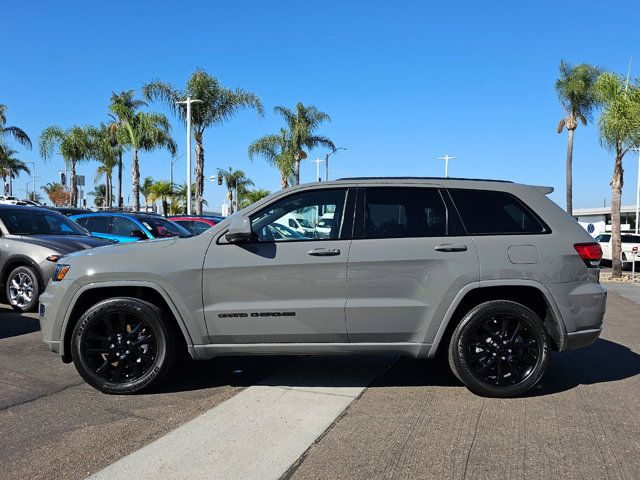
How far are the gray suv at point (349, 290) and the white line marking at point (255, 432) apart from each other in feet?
1.42

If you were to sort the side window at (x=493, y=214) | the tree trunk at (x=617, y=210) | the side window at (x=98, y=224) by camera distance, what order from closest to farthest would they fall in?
the side window at (x=493, y=214)
the side window at (x=98, y=224)
the tree trunk at (x=617, y=210)

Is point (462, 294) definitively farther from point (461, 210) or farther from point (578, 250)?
point (578, 250)

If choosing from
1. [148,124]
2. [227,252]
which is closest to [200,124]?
[148,124]

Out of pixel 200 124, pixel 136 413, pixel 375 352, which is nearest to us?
pixel 136 413

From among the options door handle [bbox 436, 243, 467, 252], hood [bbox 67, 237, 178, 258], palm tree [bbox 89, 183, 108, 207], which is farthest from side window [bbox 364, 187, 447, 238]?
palm tree [bbox 89, 183, 108, 207]

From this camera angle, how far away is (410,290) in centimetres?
445

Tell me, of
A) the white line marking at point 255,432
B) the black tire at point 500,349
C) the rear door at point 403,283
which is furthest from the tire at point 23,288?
the black tire at point 500,349

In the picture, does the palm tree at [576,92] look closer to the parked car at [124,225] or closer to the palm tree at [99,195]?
the parked car at [124,225]

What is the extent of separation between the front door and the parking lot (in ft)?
2.00

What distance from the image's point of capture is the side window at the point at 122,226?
12477 millimetres

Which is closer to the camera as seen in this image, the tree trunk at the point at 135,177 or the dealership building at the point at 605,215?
the tree trunk at the point at 135,177

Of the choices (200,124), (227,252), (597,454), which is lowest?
(597,454)

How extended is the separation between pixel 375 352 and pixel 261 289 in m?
1.09

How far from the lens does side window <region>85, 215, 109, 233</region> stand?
1283 centimetres
